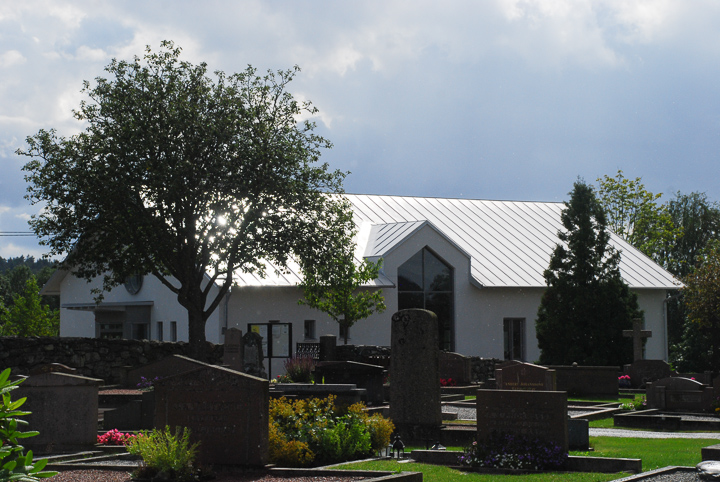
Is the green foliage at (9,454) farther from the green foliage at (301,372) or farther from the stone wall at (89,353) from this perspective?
the stone wall at (89,353)

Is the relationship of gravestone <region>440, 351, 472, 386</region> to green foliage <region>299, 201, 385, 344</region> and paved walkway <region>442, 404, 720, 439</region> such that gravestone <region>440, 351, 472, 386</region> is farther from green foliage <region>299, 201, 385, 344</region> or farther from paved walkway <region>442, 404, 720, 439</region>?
paved walkway <region>442, 404, 720, 439</region>

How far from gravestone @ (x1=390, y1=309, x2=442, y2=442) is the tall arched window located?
66.9 feet

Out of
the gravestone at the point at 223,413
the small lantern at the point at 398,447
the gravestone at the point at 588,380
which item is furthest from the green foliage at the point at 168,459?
the gravestone at the point at 588,380

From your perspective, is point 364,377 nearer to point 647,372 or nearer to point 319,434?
point 319,434

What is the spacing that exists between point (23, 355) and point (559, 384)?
613 inches


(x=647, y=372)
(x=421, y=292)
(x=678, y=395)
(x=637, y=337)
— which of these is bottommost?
(x=678, y=395)

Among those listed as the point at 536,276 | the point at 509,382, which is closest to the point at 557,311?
the point at 536,276

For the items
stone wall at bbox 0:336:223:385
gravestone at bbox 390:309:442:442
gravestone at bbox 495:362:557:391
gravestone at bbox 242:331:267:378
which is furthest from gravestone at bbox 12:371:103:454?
stone wall at bbox 0:336:223:385

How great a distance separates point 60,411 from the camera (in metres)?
13.1

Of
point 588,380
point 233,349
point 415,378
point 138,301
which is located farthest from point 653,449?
point 138,301

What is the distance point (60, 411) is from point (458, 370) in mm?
16926

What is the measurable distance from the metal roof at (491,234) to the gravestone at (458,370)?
7.61 meters

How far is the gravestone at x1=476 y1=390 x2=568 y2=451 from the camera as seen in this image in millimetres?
11781

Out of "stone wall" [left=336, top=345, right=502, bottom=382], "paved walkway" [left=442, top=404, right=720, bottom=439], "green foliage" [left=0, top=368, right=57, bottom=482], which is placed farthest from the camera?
"stone wall" [left=336, top=345, right=502, bottom=382]
